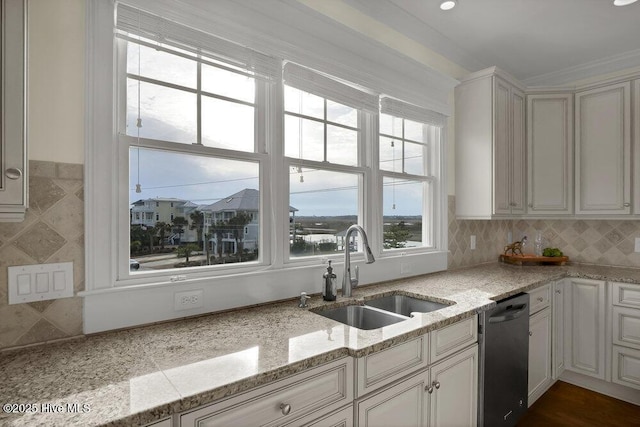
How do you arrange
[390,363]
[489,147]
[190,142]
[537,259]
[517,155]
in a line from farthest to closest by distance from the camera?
1. [537,259]
2. [517,155]
3. [489,147]
4. [190,142]
5. [390,363]

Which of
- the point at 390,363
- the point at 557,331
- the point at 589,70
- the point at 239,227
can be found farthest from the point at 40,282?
the point at 589,70

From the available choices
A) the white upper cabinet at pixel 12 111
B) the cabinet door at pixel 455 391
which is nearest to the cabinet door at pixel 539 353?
the cabinet door at pixel 455 391

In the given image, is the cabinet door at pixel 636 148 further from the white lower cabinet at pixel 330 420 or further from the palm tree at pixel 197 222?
the palm tree at pixel 197 222

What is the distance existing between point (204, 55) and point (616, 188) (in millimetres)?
3259

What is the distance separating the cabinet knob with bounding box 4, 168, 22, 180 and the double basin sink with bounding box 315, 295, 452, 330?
1312 mm

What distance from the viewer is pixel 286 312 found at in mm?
1694

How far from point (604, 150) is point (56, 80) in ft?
12.3

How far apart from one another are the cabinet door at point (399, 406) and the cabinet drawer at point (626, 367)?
2030 mm

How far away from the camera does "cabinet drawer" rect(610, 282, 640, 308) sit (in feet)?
8.32

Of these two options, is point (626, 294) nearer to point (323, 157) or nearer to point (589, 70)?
point (589, 70)

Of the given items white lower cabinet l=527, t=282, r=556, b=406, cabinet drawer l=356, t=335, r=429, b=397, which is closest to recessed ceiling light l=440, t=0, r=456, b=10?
white lower cabinet l=527, t=282, r=556, b=406

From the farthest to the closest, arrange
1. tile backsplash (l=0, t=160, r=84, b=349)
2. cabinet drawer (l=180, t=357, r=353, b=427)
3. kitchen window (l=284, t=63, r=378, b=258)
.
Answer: kitchen window (l=284, t=63, r=378, b=258) < tile backsplash (l=0, t=160, r=84, b=349) < cabinet drawer (l=180, t=357, r=353, b=427)

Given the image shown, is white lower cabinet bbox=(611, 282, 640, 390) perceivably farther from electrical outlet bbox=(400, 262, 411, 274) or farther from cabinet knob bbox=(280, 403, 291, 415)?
cabinet knob bbox=(280, 403, 291, 415)

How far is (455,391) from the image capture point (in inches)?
69.1
